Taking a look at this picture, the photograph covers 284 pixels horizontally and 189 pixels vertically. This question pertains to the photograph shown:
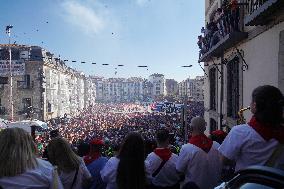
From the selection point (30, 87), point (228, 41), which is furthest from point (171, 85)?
point (228, 41)

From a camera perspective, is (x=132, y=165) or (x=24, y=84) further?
(x=24, y=84)

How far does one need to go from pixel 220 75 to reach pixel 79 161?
13919mm

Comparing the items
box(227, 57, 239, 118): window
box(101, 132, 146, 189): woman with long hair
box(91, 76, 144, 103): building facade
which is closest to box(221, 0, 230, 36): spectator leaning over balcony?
box(227, 57, 239, 118): window

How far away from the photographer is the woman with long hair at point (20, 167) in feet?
9.73

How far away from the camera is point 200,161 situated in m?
4.55

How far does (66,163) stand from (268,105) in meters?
2.47

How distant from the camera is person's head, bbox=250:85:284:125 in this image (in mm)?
3172

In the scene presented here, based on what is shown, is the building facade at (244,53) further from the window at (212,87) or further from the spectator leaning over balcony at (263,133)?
→ the spectator leaning over balcony at (263,133)

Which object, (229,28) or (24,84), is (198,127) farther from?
(24,84)

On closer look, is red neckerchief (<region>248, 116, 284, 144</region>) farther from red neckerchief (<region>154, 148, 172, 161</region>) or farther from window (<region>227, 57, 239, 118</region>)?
window (<region>227, 57, 239, 118</region>)

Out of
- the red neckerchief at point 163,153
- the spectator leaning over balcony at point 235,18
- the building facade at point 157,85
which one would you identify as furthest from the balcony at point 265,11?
the building facade at point 157,85

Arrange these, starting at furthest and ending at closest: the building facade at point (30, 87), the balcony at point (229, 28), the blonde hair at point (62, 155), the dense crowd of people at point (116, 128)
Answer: the building facade at point (30, 87)
the dense crowd of people at point (116, 128)
the balcony at point (229, 28)
the blonde hair at point (62, 155)

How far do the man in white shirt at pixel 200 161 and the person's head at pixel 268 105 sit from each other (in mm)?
1475

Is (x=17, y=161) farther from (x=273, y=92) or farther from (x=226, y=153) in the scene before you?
(x=273, y=92)
